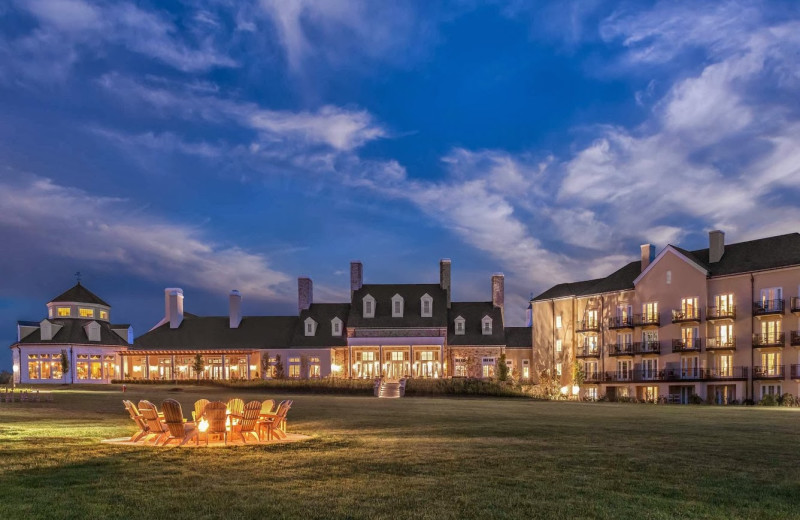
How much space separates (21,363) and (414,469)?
69.9 m

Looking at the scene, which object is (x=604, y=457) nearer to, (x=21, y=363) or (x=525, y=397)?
(x=525, y=397)

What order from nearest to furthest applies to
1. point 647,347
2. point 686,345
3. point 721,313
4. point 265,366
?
point 721,313, point 686,345, point 647,347, point 265,366

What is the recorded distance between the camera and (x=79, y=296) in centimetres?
7606

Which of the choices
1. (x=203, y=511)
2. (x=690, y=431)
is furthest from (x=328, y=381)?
(x=203, y=511)

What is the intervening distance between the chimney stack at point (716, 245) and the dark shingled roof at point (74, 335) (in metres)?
56.6

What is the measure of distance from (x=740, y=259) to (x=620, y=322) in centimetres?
1002

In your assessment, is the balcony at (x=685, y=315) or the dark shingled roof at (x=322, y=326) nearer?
the balcony at (x=685, y=315)

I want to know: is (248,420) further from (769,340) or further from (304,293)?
(304,293)

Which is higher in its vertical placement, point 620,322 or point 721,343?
point 620,322

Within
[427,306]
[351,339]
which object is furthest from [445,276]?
[351,339]

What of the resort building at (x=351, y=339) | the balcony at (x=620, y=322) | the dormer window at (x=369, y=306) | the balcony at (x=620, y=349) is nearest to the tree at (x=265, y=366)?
the resort building at (x=351, y=339)

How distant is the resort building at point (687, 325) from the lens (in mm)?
45625

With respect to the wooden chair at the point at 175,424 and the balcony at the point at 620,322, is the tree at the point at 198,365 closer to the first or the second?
the balcony at the point at 620,322

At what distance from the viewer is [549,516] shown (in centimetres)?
909
